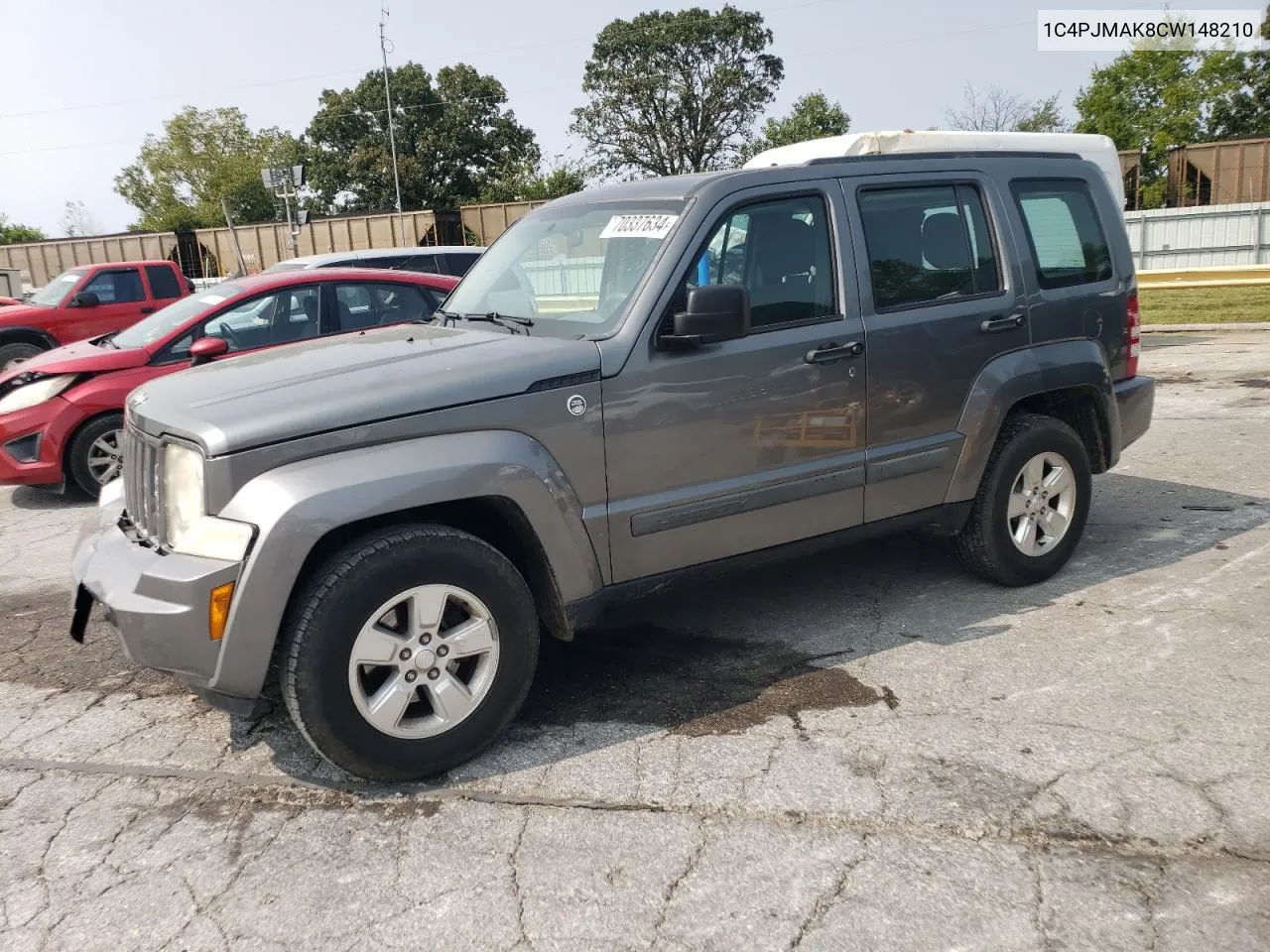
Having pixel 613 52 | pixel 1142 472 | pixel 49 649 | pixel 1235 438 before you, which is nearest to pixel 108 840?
pixel 49 649

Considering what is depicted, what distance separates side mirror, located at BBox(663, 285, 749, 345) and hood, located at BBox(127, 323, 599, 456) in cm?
33

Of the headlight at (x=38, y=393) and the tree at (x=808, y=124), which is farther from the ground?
the tree at (x=808, y=124)

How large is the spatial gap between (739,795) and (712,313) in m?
1.59

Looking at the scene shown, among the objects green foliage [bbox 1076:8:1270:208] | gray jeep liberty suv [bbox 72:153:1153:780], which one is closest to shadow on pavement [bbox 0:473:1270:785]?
gray jeep liberty suv [bbox 72:153:1153:780]

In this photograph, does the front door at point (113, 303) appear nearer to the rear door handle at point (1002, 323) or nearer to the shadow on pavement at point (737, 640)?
the shadow on pavement at point (737, 640)

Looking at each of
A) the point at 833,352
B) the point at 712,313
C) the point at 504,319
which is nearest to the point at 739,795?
the point at 712,313

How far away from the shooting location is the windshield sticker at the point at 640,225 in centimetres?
402

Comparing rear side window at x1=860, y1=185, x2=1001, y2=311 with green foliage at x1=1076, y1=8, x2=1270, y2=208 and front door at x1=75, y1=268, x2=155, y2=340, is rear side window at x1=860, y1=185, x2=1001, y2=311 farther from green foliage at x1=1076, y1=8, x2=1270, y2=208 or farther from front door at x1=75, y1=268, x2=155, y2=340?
green foliage at x1=1076, y1=8, x2=1270, y2=208

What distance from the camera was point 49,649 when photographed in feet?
15.9

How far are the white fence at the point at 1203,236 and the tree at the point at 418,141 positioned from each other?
51.4 meters

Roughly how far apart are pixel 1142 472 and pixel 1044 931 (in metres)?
5.45

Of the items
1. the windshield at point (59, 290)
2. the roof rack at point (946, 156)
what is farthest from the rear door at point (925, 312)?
the windshield at point (59, 290)

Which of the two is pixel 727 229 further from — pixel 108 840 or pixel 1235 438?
pixel 1235 438

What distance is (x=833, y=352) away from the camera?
418cm
